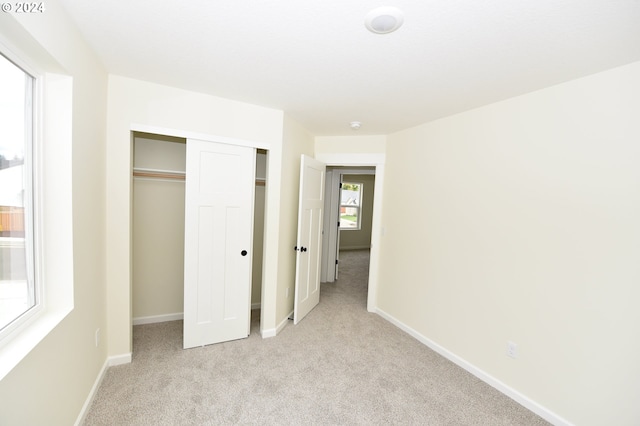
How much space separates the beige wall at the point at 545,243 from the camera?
162 cm

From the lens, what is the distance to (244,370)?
7.50 feet

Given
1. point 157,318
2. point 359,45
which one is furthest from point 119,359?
point 359,45

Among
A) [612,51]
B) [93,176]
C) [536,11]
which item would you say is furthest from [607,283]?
[93,176]

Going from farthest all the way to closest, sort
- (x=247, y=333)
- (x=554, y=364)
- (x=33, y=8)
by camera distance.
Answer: (x=247, y=333) → (x=554, y=364) → (x=33, y=8)

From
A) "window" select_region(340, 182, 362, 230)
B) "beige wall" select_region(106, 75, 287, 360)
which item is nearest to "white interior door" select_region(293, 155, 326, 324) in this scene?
"beige wall" select_region(106, 75, 287, 360)

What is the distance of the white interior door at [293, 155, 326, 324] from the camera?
10.0ft

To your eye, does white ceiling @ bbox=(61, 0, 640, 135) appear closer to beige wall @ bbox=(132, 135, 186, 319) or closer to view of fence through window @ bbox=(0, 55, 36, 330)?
view of fence through window @ bbox=(0, 55, 36, 330)

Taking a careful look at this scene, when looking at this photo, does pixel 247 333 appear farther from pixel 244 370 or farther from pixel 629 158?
pixel 629 158

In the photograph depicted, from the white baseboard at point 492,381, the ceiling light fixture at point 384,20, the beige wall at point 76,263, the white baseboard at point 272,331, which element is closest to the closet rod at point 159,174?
the beige wall at point 76,263

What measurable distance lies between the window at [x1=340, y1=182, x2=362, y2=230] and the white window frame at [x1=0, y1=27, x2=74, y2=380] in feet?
22.3

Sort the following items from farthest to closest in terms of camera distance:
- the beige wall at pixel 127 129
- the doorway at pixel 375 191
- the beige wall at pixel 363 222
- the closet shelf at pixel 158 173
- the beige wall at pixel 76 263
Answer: the beige wall at pixel 363 222 < the doorway at pixel 375 191 < the closet shelf at pixel 158 173 < the beige wall at pixel 127 129 < the beige wall at pixel 76 263

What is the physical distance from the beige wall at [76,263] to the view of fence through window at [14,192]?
0.58 feet

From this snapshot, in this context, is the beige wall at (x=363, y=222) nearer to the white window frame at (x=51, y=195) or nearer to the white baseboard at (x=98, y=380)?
the white baseboard at (x=98, y=380)

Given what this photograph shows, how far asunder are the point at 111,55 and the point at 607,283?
3.50 m
